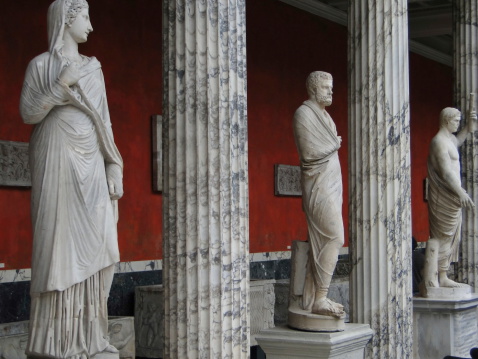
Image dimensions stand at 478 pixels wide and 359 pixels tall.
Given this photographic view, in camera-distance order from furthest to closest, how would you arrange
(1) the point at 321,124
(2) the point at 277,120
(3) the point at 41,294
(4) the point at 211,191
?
1. (2) the point at 277,120
2. (1) the point at 321,124
3. (4) the point at 211,191
4. (3) the point at 41,294

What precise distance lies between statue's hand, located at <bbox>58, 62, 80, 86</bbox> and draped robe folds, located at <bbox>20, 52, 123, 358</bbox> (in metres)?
0.04

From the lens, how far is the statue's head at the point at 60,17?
511cm

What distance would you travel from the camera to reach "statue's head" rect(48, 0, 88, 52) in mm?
5109

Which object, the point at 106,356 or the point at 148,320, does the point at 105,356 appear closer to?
the point at 106,356

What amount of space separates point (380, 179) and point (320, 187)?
113 cm

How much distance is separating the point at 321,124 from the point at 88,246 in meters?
2.73

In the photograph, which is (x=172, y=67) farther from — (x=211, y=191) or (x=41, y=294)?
(x=41, y=294)

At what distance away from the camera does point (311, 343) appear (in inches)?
277

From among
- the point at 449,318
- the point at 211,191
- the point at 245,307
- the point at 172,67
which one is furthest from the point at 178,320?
the point at 449,318

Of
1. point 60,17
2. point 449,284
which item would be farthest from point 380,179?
point 60,17

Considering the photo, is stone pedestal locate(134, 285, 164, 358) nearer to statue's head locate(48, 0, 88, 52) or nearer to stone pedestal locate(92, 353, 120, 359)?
stone pedestal locate(92, 353, 120, 359)

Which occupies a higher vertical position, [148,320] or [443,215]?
[443,215]

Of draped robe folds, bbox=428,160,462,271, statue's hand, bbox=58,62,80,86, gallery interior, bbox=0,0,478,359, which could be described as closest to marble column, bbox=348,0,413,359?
gallery interior, bbox=0,0,478,359

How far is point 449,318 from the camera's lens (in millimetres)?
9836
